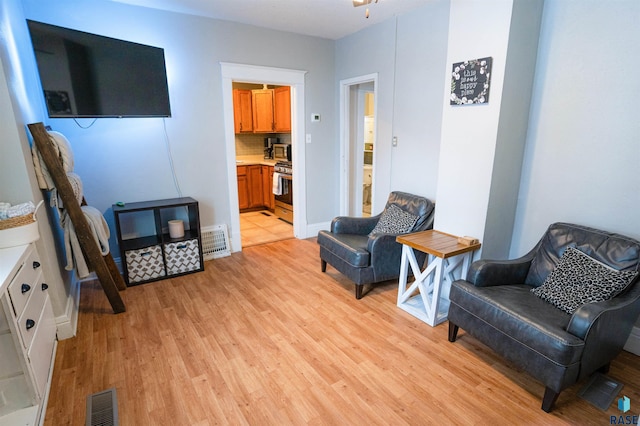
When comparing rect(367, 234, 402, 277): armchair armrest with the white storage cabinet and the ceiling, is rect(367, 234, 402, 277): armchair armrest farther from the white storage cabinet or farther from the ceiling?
the white storage cabinet

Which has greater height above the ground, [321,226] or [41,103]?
[41,103]

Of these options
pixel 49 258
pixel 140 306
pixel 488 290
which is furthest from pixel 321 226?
pixel 49 258

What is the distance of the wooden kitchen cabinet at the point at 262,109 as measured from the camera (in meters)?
5.65

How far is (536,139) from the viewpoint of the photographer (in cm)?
251

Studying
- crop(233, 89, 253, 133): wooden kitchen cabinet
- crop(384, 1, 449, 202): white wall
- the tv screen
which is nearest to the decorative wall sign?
crop(384, 1, 449, 202): white wall

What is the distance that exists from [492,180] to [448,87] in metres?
0.81

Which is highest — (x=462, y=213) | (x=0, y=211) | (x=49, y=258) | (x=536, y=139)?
(x=536, y=139)

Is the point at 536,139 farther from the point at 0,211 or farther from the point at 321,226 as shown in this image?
the point at 0,211

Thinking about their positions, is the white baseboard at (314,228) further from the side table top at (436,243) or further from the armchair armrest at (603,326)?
the armchair armrest at (603,326)

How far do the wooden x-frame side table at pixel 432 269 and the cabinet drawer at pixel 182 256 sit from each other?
212cm

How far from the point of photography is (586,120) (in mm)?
2240

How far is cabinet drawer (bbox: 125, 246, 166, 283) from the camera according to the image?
3164 millimetres

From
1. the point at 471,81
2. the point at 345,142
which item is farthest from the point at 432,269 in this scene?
the point at 345,142

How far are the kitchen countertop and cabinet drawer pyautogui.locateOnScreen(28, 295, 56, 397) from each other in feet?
12.5
